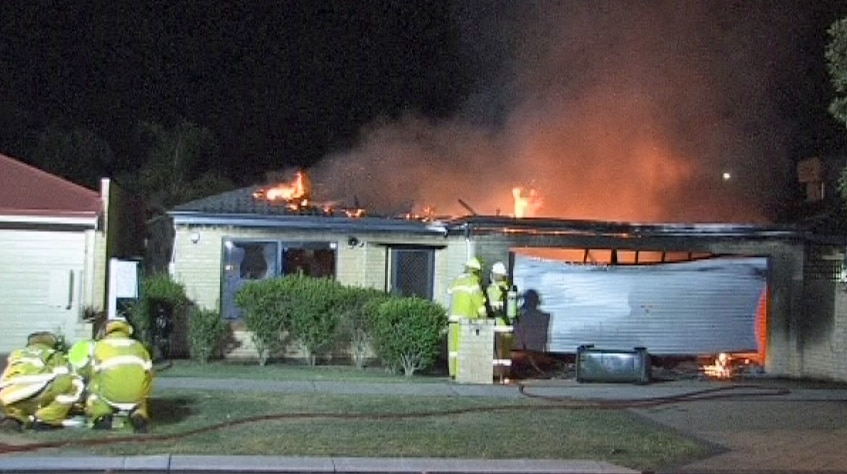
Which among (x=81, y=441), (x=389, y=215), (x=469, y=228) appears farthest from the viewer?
(x=389, y=215)

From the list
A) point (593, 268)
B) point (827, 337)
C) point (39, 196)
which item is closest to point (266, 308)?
point (39, 196)

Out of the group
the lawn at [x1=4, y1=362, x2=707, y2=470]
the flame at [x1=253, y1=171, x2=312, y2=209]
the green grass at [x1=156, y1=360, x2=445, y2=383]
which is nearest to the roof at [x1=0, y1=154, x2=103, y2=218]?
the green grass at [x1=156, y1=360, x2=445, y2=383]

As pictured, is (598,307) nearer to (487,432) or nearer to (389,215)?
(389,215)

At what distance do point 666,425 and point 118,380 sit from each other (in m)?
5.91

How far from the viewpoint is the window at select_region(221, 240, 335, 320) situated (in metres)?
19.6

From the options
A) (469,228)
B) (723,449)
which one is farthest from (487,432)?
(469,228)

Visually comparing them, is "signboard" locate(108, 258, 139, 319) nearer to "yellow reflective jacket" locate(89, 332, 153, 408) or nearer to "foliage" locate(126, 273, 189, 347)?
"foliage" locate(126, 273, 189, 347)

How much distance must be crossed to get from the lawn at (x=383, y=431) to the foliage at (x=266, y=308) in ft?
12.1

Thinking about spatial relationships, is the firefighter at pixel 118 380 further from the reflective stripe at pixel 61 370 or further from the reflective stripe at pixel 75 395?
the reflective stripe at pixel 61 370

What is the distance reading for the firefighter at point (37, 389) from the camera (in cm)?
1143

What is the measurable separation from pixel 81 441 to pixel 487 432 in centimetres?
397

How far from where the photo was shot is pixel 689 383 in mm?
17453

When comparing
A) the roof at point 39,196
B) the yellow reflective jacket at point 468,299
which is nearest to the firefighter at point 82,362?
the yellow reflective jacket at point 468,299

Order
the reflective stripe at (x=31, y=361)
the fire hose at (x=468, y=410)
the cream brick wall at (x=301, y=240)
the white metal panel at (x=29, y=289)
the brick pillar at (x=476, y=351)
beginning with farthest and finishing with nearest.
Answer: the cream brick wall at (x=301, y=240) → the white metal panel at (x=29, y=289) → the brick pillar at (x=476, y=351) → the reflective stripe at (x=31, y=361) → the fire hose at (x=468, y=410)
